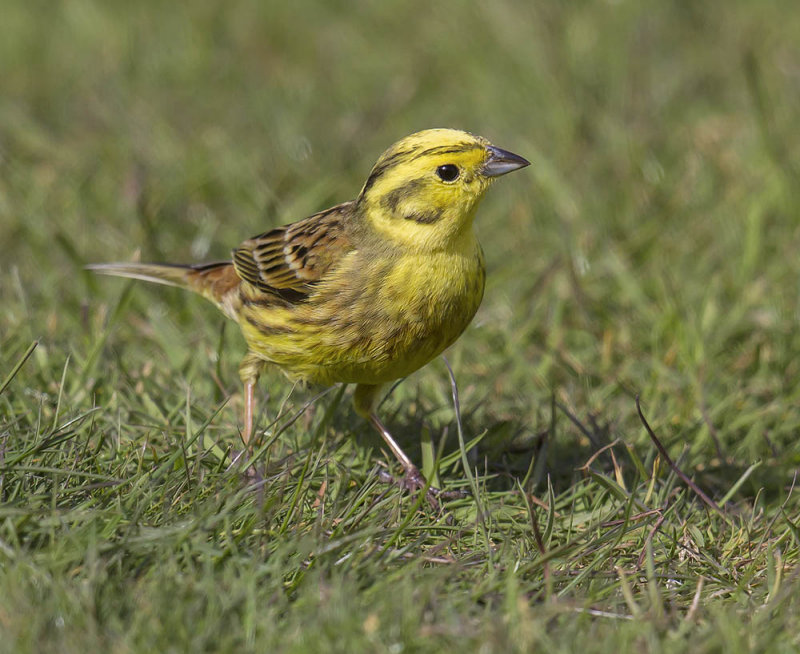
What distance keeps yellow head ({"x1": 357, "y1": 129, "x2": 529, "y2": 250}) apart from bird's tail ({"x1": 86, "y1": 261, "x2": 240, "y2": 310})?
1.07 m

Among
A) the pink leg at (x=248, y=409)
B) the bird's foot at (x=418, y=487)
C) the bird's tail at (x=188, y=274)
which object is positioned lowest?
the bird's foot at (x=418, y=487)

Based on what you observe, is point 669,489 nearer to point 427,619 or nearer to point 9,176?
point 427,619

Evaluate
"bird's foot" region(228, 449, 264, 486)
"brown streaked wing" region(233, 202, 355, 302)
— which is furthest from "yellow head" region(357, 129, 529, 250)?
"bird's foot" region(228, 449, 264, 486)

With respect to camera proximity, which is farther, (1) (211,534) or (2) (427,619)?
(1) (211,534)

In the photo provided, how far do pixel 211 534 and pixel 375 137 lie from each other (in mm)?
4204

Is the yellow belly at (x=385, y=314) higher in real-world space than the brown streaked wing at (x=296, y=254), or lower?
lower

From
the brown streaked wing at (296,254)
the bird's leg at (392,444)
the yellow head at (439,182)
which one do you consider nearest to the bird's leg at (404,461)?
the bird's leg at (392,444)

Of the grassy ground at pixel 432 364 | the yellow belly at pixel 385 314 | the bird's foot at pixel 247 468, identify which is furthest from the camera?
the yellow belly at pixel 385 314

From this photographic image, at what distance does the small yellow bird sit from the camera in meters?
3.89

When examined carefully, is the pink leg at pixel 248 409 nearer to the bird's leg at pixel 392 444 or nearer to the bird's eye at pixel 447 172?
the bird's leg at pixel 392 444

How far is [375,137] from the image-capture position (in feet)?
23.5

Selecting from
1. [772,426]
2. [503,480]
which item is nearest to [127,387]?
[503,480]

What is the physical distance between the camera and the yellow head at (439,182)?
3.94 m

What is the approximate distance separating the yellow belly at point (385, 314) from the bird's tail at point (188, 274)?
81 centimetres
